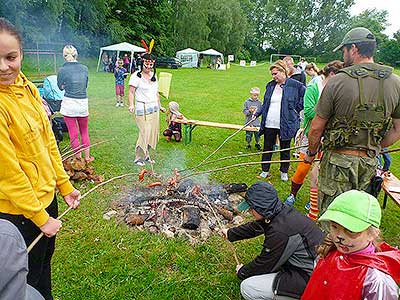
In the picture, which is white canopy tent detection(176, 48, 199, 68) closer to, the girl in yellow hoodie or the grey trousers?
the grey trousers

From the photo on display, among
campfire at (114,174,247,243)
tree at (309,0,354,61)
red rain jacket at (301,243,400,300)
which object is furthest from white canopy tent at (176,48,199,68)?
red rain jacket at (301,243,400,300)

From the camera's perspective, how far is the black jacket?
259 centimetres

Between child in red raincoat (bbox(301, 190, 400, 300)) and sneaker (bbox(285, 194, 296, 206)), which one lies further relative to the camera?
sneaker (bbox(285, 194, 296, 206))

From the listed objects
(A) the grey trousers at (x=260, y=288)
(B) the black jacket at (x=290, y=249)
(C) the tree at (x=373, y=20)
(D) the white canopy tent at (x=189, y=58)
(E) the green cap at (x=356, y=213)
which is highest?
(C) the tree at (x=373, y=20)

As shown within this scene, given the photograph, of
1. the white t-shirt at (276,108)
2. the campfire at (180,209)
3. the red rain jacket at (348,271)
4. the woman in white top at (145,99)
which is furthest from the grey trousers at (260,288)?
the woman in white top at (145,99)

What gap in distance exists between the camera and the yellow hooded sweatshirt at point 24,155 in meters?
1.75

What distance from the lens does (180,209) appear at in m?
4.30

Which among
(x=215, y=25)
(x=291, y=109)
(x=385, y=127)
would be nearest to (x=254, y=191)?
(x=385, y=127)

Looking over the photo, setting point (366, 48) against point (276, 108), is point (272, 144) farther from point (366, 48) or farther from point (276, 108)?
point (366, 48)

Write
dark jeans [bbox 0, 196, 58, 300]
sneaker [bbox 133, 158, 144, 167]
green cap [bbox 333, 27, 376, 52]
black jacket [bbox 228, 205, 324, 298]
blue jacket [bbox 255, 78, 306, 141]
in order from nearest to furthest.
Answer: dark jeans [bbox 0, 196, 58, 300] → black jacket [bbox 228, 205, 324, 298] → green cap [bbox 333, 27, 376, 52] → blue jacket [bbox 255, 78, 306, 141] → sneaker [bbox 133, 158, 144, 167]

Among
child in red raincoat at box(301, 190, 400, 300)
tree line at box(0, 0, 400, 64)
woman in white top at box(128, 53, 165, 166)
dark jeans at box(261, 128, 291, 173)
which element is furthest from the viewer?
tree line at box(0, 0, 400, 64)

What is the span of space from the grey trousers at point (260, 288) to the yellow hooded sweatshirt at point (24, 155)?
175 centimetres

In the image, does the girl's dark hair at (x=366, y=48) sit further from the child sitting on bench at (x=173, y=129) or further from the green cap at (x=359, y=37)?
the child sitting on bench at (x=173, y=129)

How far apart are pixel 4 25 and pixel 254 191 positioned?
6.50ft
